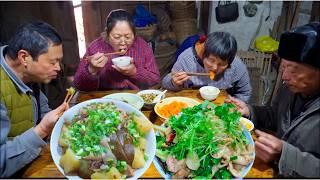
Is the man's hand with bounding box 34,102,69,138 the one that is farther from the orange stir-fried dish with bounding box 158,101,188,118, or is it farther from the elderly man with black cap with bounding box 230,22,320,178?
the elderly man with black cap with bounding box 230,22,320,178

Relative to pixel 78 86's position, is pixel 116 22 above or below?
above

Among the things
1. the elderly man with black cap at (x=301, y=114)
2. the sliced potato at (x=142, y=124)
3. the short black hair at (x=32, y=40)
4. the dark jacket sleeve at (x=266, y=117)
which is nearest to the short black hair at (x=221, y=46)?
the dark jacket sleeve at (x=266, y=117)

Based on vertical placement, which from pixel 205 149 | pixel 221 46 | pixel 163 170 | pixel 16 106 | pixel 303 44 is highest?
pixel 303 44

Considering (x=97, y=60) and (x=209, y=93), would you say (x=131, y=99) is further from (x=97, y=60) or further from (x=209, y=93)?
(x=209, y=93)

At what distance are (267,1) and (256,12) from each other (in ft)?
0.59

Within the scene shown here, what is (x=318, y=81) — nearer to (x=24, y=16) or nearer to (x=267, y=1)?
(x=24, y=16)

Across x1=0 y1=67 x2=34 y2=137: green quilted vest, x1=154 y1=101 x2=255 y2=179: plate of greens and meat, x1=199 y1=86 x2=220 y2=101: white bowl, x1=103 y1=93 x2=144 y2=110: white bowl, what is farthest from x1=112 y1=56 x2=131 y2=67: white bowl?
x1=154 y1=101 x2=255 y2=179: plate of greens and meat

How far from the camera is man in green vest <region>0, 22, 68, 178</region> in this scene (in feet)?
3.21

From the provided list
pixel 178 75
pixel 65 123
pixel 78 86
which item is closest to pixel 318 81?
pixel 178 75

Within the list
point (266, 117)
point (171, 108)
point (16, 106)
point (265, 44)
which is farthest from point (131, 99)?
point (265, 44)

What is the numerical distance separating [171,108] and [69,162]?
73 centimetres

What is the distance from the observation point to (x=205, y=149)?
922 millimetres

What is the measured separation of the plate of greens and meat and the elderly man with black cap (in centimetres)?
12

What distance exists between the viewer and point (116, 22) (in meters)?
1.84
